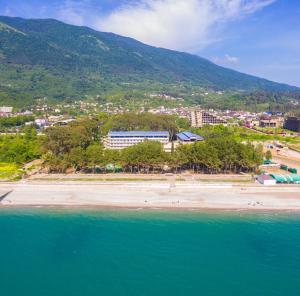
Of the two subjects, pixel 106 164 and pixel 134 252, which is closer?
pixel 134 252

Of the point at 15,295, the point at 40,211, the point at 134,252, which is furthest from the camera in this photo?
the point at 40,211

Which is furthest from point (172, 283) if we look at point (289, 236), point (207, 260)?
point (289, 236)

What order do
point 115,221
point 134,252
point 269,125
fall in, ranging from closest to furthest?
point 134,252 → point 115,221 → point 269,125

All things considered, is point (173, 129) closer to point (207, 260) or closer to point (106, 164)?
point (106, 164)

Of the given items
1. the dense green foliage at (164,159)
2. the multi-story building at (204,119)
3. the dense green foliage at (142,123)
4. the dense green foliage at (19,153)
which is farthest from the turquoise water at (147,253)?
the multi-story building at (204,119)

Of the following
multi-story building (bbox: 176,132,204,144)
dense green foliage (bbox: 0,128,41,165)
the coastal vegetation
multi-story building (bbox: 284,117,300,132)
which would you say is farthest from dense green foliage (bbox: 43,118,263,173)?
multi-story building (bbox: 284,117,300,132)

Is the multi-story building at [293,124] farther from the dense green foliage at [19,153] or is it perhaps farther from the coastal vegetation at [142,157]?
the dense green foliage at [19,153]
